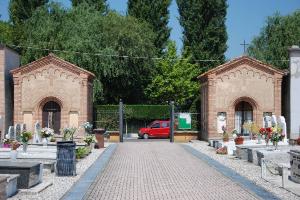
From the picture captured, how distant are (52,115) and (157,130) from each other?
35.9 feet

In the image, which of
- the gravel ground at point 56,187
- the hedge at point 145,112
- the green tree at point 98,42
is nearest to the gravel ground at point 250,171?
the gravel ground at point 56,187

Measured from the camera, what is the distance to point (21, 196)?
1270cm

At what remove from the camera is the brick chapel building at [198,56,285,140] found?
36531 mm

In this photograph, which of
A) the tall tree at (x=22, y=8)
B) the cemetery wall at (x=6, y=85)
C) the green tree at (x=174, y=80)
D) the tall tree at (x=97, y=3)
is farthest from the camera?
the green tree at (x=174, y=80)

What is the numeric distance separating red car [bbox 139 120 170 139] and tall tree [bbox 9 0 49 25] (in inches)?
767

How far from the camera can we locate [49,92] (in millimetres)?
36875

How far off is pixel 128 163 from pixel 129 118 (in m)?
23.7

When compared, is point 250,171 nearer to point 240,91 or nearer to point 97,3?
point 240,91

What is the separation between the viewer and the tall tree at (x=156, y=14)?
5472 cm

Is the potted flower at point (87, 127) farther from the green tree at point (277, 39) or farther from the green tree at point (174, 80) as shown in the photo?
the green tree at point (277, 39)

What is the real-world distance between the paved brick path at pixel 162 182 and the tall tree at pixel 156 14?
112 ft

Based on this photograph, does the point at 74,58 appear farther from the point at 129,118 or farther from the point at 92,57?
the point at 129,118

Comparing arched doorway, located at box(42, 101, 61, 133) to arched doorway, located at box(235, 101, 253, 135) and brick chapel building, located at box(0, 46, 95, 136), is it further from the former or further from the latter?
arched doorway, located at box(235, 101, 253, 135)

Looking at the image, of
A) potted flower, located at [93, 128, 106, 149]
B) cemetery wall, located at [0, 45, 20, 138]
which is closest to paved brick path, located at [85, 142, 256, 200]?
potted flower, located at [93, 128, 106, 149]
